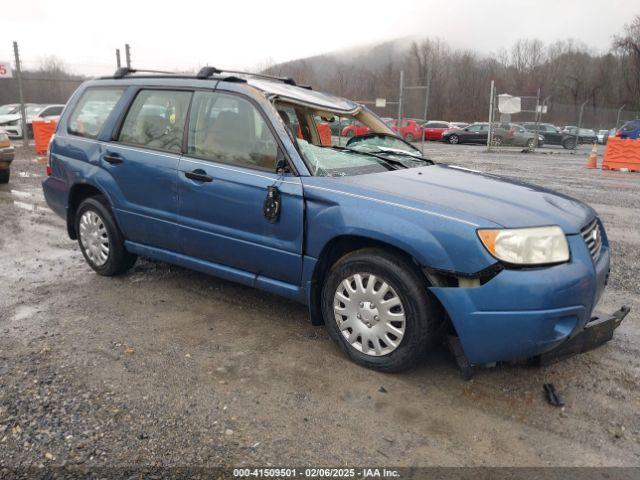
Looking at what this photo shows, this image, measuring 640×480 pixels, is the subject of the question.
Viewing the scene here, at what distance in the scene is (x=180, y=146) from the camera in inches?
160

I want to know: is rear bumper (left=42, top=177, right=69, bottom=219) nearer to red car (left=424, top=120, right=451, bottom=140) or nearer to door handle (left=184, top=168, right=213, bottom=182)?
door handle (left=184, top=168, right=213, bottom=182)

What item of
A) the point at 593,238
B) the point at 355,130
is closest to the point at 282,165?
the point at 355,130

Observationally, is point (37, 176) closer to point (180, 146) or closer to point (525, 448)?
point (180, 146)

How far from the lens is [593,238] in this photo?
325 centimetres

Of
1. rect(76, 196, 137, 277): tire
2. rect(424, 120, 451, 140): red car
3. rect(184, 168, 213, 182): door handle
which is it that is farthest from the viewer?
rect(424, 120, 451, 140): red car

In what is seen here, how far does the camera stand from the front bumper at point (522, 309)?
275 centimetres

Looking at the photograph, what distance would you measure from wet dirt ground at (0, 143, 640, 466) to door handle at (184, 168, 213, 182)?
42.3 inches

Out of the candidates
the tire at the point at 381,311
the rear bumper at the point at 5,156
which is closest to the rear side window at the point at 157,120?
the tire at the point at 381,311

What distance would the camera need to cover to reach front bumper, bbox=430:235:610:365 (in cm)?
275

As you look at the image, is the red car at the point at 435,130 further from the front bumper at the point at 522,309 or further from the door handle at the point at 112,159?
the front bumper at the point at 522,309

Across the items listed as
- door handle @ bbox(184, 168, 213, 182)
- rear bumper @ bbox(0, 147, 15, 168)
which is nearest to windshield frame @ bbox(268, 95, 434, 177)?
door handle @ bbox(184, 168, 213, 182)

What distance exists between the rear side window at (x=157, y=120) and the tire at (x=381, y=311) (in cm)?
177

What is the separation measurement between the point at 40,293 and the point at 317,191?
2.81m

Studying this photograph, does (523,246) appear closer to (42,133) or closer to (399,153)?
(399,153)
